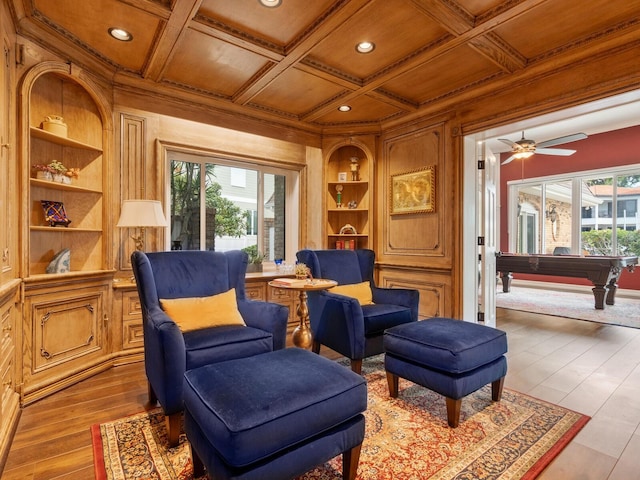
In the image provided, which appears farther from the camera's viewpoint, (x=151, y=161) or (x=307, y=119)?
(x=307, y=119)

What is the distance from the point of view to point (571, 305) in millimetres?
5762

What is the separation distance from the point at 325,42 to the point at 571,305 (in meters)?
5.77

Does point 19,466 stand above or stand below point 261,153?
below

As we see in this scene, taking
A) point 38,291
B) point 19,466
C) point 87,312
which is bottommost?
point 19,466

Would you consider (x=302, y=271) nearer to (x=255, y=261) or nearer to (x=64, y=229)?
(x=255, y=261)

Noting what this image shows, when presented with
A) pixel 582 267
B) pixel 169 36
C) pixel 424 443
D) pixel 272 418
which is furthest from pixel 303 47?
pixel 582 267

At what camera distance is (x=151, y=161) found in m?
3.37

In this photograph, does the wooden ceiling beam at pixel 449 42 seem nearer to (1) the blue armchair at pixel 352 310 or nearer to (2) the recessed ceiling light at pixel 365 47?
(2) the recessed ceiling light at pixel 365 47

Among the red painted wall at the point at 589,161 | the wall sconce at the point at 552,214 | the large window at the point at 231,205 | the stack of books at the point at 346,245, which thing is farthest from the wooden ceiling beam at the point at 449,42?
the wall sconce at the point at 552,214

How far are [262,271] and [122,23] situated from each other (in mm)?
2654

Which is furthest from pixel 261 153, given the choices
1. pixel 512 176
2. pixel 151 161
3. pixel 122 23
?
pixel 512 176

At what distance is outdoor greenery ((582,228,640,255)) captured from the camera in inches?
267

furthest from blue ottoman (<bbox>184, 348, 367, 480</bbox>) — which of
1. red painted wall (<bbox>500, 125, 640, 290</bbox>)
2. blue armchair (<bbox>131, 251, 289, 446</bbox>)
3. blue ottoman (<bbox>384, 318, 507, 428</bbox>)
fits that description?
red painted wall (<bbox>500, 125, 640, 290</bbox>)

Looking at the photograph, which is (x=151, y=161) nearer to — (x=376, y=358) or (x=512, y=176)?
(x=376, y=358)
